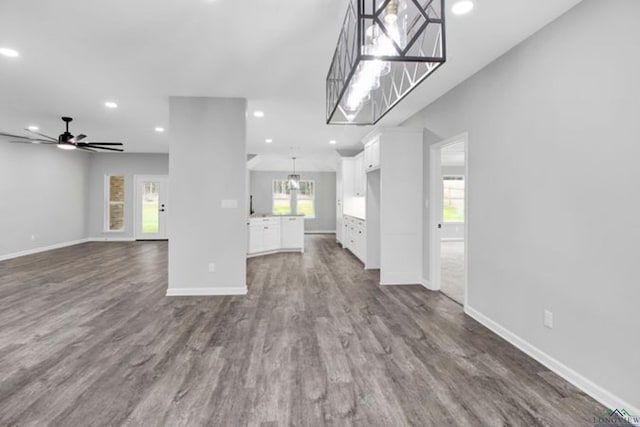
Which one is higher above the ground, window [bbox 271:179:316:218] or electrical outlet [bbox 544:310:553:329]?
window [bbox 271:179:316:218]

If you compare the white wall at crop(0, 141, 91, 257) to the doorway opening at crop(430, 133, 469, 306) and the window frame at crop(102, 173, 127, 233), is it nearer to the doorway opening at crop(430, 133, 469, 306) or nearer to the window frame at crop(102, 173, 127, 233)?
the window frame at crop(102, 173, 127, 233)

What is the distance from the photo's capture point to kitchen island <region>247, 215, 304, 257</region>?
662 cm

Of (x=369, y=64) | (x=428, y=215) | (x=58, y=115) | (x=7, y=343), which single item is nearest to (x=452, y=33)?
(x=369, y=64)

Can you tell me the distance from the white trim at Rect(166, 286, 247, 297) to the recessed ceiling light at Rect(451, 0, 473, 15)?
371cm

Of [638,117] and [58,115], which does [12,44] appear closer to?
[58,115]

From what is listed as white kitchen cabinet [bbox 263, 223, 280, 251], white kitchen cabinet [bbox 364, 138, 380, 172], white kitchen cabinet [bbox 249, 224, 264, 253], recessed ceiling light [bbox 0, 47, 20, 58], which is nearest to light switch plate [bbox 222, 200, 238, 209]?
white kitchen cabinet [bbox 364, 138, 380, 172]

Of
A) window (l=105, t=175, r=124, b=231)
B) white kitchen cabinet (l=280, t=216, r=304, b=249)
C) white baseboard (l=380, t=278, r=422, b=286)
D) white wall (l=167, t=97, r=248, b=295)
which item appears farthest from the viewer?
window (l=105, t=175, r=124, b=231)

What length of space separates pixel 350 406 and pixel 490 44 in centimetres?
306

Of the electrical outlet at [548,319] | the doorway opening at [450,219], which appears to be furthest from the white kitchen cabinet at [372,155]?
the electrical outlet at [548,319]

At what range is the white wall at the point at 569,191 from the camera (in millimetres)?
1797

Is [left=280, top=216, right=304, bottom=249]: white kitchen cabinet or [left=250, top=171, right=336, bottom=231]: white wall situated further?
[left=250, top=171, right=336, bottom=231]: white wall

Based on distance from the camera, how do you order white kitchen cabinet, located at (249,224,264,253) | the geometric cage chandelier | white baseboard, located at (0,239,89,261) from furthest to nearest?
white kitchen cabinet, located at (249,224,264,253) < white baseboard, located at (0,239,89,261) < the geometric cage chandelier

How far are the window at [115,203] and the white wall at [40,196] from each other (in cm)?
58

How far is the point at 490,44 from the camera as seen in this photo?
260 cm
